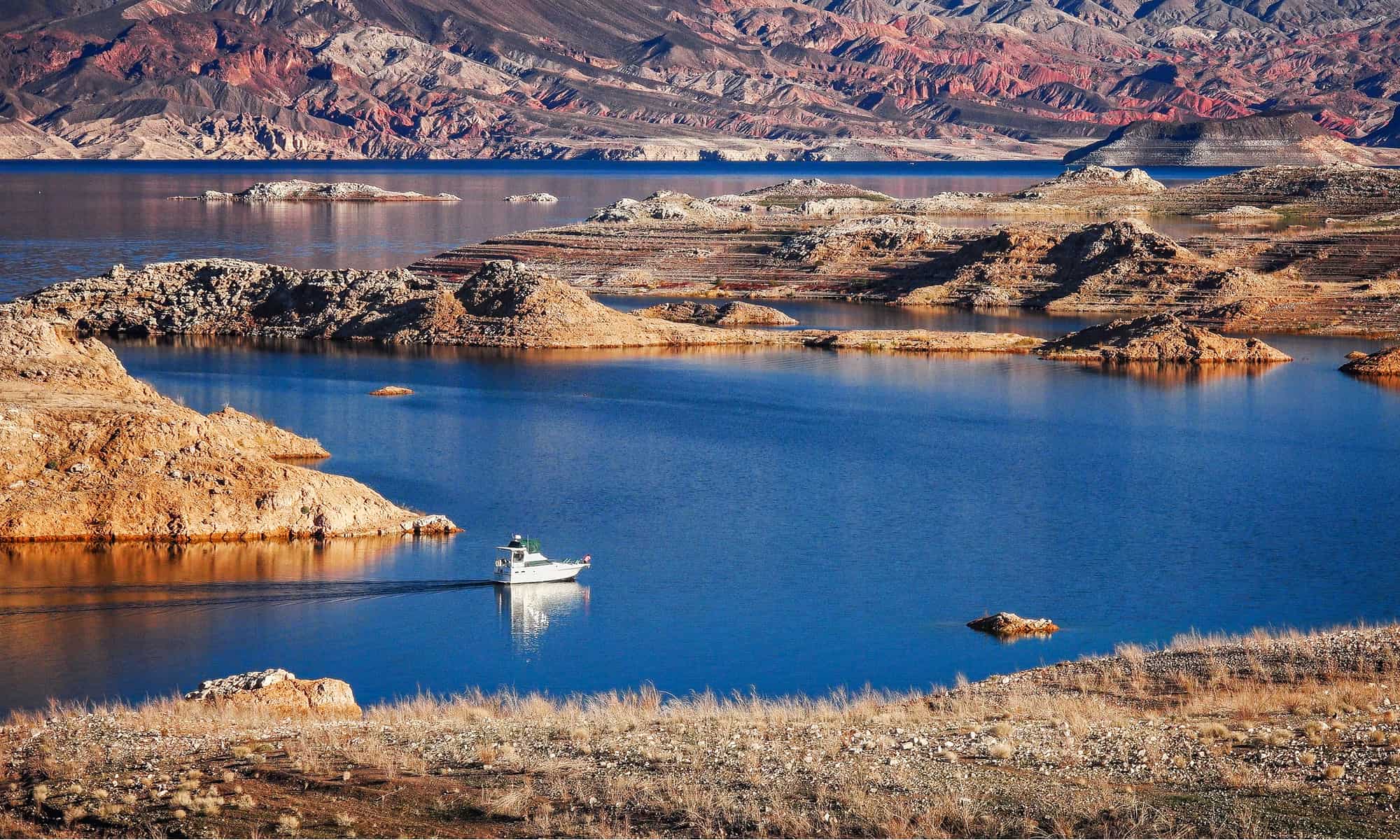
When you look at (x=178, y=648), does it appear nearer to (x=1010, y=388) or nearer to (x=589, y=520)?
(x=589, y=520)

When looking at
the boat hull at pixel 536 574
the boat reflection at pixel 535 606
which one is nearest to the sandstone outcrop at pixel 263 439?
the boat hull at pixel 536 574

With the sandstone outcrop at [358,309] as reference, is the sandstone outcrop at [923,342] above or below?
below

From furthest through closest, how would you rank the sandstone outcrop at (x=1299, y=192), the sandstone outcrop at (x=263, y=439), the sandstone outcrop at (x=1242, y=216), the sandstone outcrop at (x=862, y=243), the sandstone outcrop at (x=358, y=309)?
1. the sandstone outcrop at (x=1299, y=192)
2. the sandstone outcrop at (x=1242, y=216)
3. the sandstone outcrop at (x=862, y=243)
4. the sandstone outcrop at (x=358, y=309)
5. the sandstone outcrop at (x=263, y=439)

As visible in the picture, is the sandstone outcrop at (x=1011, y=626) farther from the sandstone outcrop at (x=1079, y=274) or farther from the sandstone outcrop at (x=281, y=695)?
the sandstone outcrop at (x=1079, y=274)

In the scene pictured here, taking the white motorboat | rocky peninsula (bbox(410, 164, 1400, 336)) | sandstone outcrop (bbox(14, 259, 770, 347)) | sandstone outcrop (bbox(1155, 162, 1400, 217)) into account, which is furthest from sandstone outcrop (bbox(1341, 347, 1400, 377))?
sandstone outcrop (bbox(1155, 162, 1400, 217))

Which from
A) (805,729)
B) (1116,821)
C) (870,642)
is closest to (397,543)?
(870,642)

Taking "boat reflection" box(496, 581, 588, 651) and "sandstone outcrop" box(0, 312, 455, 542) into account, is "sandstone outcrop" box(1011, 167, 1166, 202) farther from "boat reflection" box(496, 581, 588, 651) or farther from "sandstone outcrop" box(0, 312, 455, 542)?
"boat reflection" box(496, 581, 588, 651)

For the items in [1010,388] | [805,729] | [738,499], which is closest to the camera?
[805,729]

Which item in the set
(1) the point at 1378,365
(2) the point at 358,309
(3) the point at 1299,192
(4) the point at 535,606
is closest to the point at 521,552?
(4) the point at 535,606
